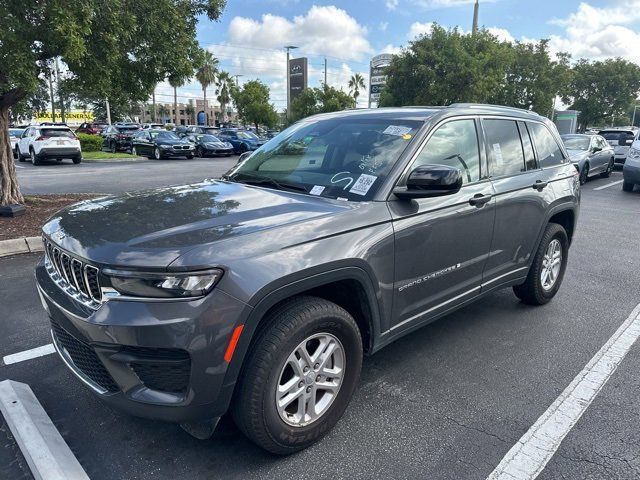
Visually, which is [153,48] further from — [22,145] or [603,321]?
[22,145]

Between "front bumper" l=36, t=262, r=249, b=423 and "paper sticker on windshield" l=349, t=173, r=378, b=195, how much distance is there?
115 cm

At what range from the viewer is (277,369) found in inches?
90.9

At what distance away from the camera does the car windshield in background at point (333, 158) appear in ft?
10.0

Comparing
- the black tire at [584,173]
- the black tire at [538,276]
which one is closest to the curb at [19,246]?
the black tire at [538,276]

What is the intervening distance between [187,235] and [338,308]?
2.84 ft

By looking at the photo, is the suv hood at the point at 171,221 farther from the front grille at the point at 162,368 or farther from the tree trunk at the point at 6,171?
the tree trunk at the point at 6,171

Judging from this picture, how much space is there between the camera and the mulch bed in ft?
21.6

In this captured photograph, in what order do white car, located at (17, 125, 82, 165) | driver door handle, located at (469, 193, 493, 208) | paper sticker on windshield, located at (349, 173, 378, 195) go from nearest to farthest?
1. paper sticker on windshield, located at (349, 173, 378, 195)
2. driver door handle, located at (469, 193, 493, 208)
3. white car, located at (17, 125, 82, 165)

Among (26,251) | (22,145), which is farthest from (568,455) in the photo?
(22,145)

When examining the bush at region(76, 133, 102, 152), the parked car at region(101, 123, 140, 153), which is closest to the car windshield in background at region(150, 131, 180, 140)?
the parked car at region(101, 123, 140, 153)

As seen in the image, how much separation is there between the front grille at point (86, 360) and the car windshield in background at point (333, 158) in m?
1.53

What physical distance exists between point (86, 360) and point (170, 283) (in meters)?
0.74

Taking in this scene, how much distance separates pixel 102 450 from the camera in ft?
8.43

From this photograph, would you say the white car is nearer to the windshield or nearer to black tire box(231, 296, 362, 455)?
the windshield
